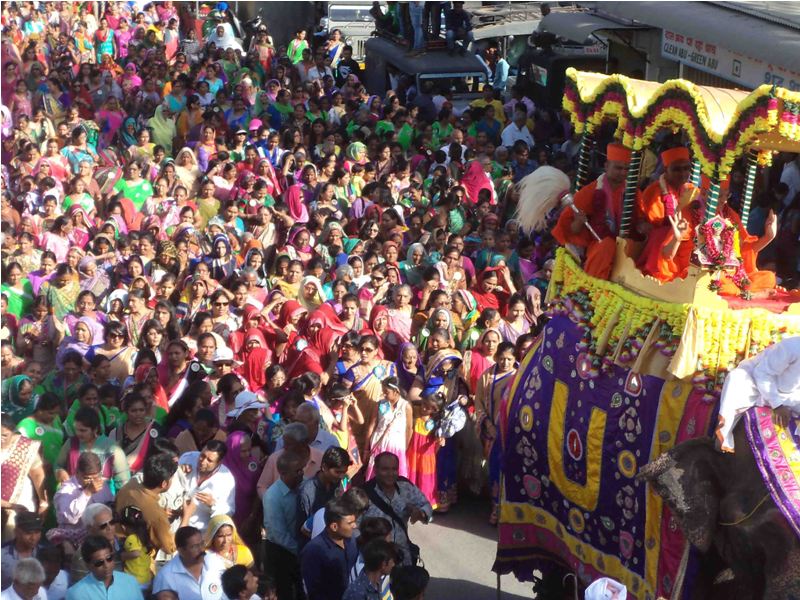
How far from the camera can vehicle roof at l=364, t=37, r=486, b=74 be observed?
19.1 metres

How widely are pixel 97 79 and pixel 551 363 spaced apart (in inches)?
457

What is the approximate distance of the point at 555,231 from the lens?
7.89 metres

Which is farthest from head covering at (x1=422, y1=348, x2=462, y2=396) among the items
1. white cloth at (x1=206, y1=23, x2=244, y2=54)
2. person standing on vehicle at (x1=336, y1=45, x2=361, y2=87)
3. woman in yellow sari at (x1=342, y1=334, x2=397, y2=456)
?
white cloth at (x1=206, y1=23, x2=244, y2=54)

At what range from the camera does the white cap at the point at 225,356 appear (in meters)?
9.77

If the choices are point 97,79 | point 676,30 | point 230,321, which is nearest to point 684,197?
point 230,321

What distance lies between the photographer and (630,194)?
7.53m

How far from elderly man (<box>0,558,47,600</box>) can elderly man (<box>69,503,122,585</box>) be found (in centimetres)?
35

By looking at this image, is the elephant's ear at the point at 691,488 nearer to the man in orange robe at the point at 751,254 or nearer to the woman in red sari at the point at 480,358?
the man in orange robe at the point at 751,254

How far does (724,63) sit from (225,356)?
718 cm

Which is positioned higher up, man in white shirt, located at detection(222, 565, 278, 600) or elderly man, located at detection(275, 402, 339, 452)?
man in white shirt, located at detection(222, 565, 278, 600)

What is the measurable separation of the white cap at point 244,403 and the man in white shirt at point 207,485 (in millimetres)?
821

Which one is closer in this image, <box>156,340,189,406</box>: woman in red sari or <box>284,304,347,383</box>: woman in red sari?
<box>156,340,189,406</box>: woman in red sari

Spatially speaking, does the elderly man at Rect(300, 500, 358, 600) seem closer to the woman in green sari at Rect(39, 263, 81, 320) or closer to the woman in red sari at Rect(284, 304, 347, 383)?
the woman in red sari at Rect(284, 304, 347, 383)

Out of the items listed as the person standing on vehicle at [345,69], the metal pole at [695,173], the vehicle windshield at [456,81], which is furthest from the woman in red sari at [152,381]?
the person standing on vehicle at [345,69]
